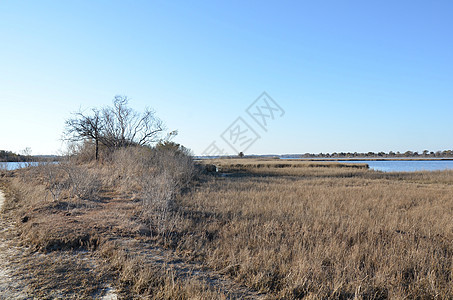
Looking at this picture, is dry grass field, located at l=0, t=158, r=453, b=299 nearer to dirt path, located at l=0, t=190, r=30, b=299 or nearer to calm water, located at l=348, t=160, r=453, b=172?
dirt path, located at l=0, t=190, r=30, b=299

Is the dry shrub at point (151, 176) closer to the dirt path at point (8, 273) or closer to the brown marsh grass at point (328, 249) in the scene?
the brown marsh grass at point (328, 249)

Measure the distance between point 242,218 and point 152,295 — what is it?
5073 mm

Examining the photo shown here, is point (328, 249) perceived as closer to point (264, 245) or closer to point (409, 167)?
point (264, 245)

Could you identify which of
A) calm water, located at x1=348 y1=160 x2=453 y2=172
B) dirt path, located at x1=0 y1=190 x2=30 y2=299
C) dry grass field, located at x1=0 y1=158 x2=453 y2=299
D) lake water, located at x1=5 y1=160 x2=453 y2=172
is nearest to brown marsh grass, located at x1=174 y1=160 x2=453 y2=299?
dry grass field, located at x1=0 y1=158 x2=453 y2=299

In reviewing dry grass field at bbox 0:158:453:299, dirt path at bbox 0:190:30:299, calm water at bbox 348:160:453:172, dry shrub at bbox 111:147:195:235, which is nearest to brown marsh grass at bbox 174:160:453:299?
dry grass field at bbox 0:158:453:299

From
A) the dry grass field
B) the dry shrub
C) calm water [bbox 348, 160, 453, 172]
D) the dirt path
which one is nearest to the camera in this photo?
the dirt path

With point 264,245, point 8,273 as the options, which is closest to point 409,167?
point 264,245

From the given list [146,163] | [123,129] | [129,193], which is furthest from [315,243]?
[123,129]

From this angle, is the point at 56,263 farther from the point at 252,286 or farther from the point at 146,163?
the point at 146,163

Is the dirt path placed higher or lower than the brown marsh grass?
Result: higher

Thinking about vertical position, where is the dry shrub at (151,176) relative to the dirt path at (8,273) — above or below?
above

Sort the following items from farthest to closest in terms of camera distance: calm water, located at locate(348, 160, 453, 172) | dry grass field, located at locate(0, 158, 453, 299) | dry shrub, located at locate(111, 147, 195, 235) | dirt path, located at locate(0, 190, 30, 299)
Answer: calm water, located at locate(348, 160, 453, 172) < dry shrub, located at locate(111, 147, 195, 235) < dry grass field, located at locate(0, 158, 453, 299) < dirt path, located at locate(0, 190, 30, 299)

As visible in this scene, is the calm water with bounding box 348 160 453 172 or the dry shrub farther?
the calm water with bounding box 348 160 453 172

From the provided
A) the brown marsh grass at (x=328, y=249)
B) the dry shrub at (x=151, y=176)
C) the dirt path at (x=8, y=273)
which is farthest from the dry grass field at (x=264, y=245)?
the dirt path at (x=8, y=273)
